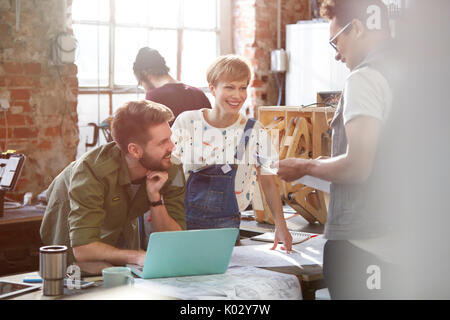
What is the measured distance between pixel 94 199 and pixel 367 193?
0.91 metres

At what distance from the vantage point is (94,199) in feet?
6.70

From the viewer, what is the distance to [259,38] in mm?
Answer: 5906

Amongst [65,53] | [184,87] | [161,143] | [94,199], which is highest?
[65,53]

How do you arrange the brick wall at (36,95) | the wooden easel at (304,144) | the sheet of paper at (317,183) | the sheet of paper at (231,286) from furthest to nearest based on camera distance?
the brick wall at (36,95), the wooden easel at (304,144), the sheet of paper at (317,183), the sheet of paper at (231,286)

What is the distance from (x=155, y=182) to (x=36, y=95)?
2.53 meters

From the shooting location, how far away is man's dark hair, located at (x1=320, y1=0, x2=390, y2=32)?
5.19 ft

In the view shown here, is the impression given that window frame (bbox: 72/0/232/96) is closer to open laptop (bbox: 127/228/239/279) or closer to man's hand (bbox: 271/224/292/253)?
man's hand (bbox: 271/224/292/253)

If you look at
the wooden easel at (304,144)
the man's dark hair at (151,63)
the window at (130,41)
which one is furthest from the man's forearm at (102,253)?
the window at (130,41)

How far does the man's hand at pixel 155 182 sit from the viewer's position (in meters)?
2.19

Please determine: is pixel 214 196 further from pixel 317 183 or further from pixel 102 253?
pixel 317 183

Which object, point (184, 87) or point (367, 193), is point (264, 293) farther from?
point (184, 87)

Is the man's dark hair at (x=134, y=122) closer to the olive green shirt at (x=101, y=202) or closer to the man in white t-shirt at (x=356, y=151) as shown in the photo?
the olive green shirt at (x=101, y=202)

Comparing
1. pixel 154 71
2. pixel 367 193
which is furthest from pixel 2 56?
pixel 367 193

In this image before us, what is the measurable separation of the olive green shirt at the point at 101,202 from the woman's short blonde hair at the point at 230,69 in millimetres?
445
